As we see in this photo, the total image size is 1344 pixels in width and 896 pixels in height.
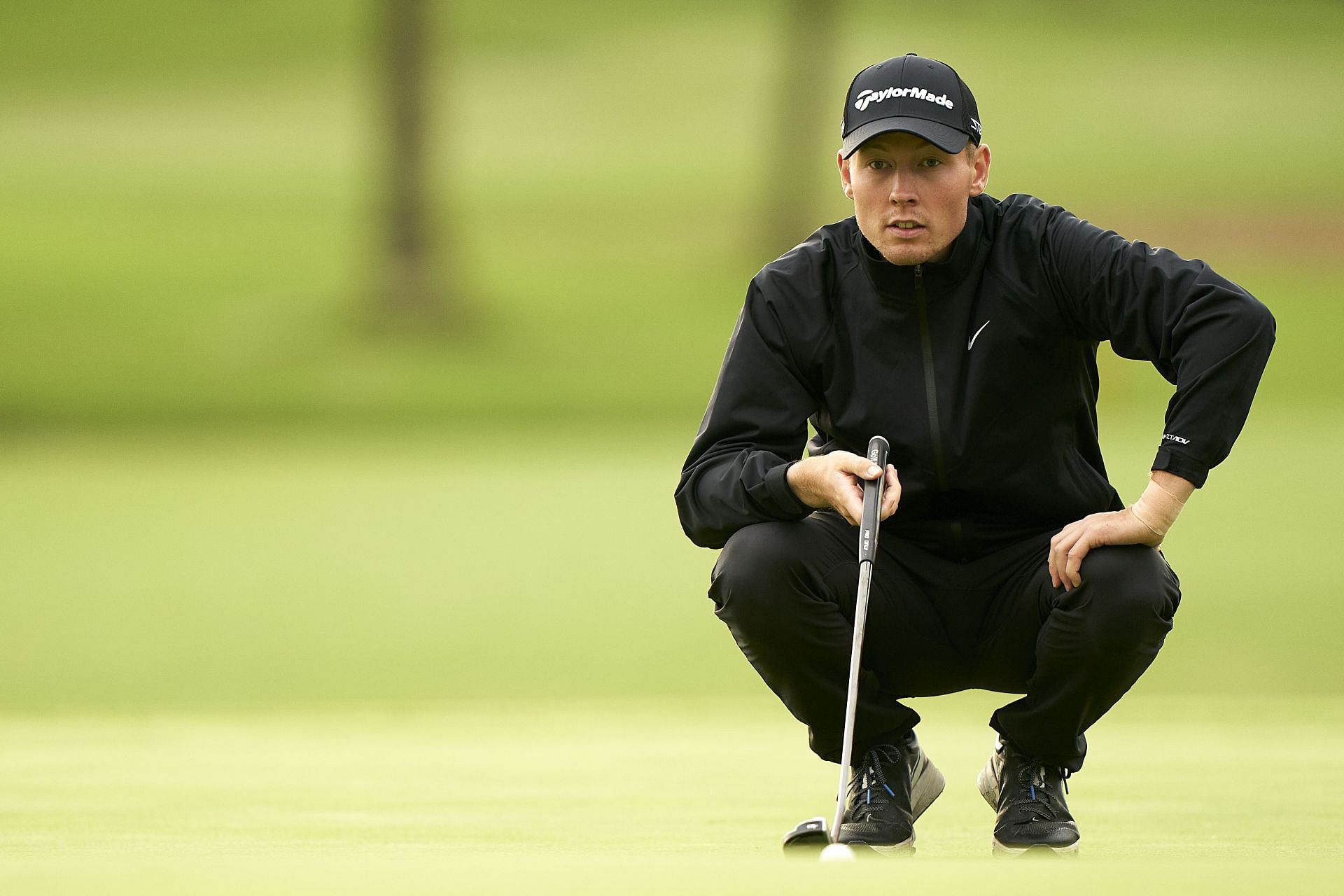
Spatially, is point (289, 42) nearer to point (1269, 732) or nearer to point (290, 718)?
point (290, 718)

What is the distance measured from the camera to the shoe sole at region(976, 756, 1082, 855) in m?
1.93

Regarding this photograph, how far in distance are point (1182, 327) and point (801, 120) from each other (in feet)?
21.4

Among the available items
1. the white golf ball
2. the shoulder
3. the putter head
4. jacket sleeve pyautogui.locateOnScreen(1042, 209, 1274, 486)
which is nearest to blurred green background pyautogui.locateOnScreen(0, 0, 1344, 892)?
the shoulder

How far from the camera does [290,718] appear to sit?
12.2 feet

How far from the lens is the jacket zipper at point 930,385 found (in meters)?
2.07

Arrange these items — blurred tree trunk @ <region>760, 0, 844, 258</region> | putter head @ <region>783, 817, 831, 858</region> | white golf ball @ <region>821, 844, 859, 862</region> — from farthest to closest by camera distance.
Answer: blurred tree trunk @ <region>760, 0, 844, 258</region> → putter head @ <region>783, 817, 831, 858</region> → white golf ball @ <region>821, 844, 859, 862</region>

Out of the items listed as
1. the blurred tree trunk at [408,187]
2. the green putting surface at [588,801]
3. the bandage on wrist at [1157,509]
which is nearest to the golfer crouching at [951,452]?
the bandage on wrist at [1157,509]

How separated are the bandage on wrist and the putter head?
19.9 inches

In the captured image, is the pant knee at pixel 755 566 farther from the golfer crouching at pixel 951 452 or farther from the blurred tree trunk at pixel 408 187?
the blurred tree trunk at pixel 408 187

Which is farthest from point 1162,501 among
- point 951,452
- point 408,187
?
point 408,187

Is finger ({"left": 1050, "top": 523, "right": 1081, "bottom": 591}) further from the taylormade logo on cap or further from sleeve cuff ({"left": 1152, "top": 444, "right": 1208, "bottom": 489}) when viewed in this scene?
the taylormade logo on cap

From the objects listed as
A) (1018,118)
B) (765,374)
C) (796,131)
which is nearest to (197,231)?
(796,131)

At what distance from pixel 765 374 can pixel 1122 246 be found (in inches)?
17.2

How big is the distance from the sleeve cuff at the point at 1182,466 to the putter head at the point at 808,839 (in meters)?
0.56
